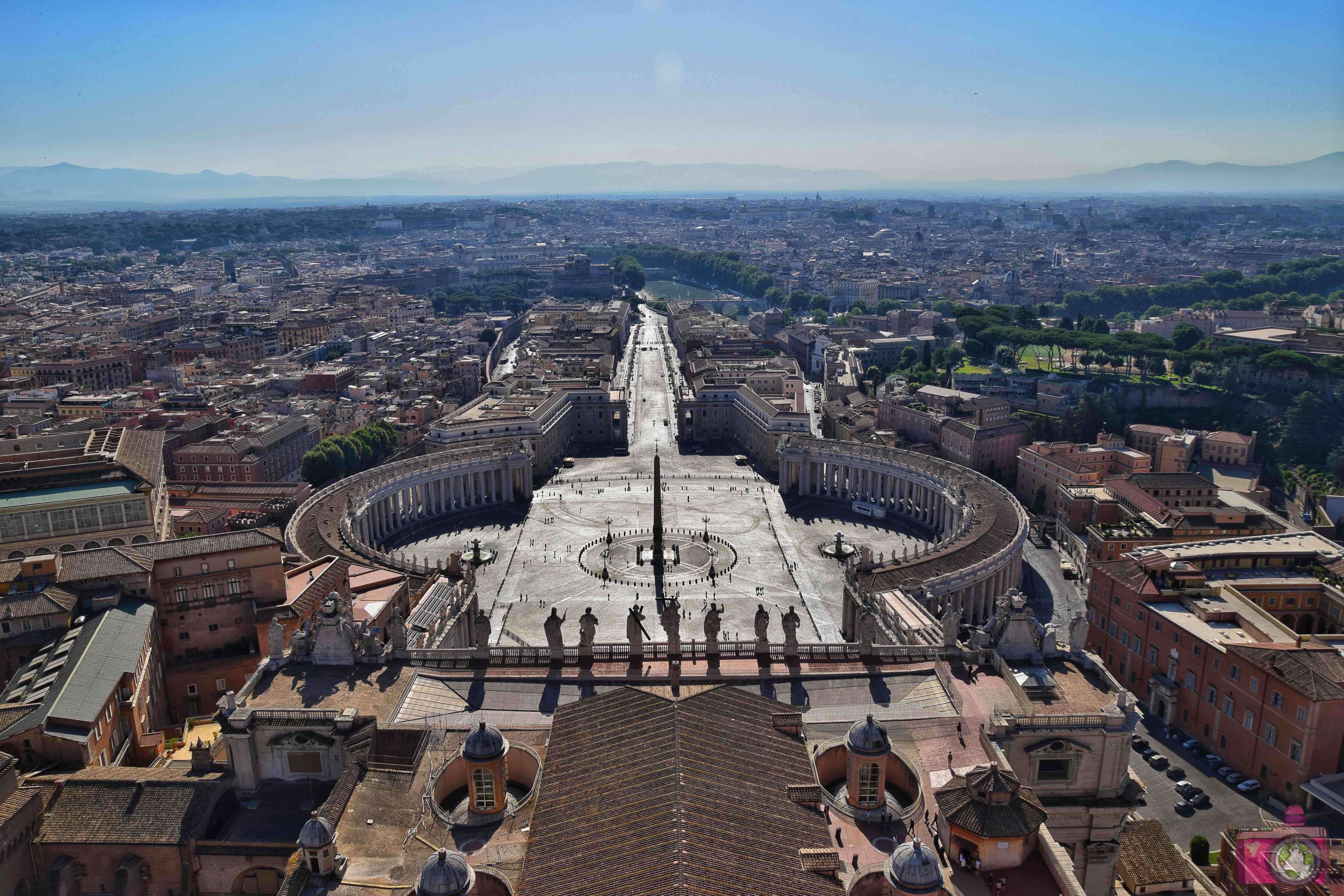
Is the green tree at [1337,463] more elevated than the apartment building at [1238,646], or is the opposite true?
the apartment building at [1238,646]

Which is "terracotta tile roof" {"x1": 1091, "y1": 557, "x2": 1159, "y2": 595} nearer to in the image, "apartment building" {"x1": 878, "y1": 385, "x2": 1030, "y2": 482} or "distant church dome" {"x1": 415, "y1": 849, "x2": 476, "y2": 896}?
"apartment building" {"x1": 878, "y1": 385, "x2": 1030, "y2": 482}

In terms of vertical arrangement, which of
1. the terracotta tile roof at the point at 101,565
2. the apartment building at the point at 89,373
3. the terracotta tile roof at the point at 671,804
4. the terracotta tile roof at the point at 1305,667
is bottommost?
the apartment building at the point at 89,373

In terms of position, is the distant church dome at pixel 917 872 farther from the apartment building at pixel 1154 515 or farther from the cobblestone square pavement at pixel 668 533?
the apartment building at pixel 1154 515

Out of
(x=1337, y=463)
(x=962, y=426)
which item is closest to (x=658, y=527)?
(x=962, y=426)

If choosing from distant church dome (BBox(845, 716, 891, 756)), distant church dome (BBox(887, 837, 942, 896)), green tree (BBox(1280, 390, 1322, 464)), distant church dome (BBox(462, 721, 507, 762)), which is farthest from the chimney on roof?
green tree (BBox(1280, 390, 1322, 464))

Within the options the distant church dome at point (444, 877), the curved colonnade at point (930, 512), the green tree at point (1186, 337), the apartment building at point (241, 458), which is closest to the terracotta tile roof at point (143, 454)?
the apartment building at point (241, 458)

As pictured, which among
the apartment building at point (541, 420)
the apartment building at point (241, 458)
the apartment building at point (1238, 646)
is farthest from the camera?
the apartment building at point (541, 420)
